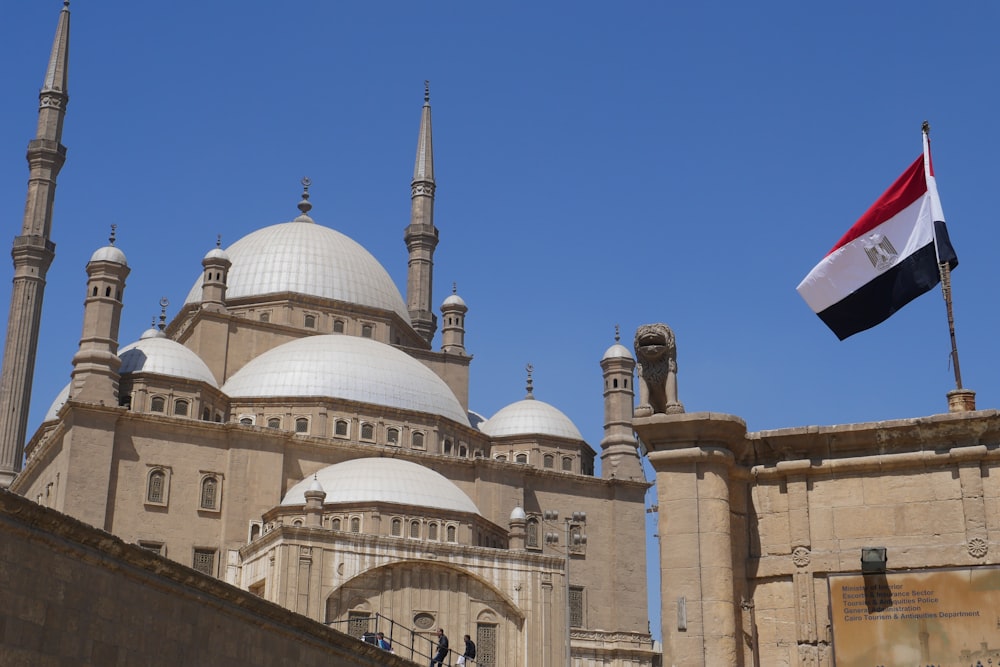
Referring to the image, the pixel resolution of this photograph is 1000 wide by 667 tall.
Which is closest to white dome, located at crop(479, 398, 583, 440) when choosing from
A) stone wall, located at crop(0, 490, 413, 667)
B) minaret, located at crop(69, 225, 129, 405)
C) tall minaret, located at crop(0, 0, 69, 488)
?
minaret, located at crop(69, 225, 129, 405)

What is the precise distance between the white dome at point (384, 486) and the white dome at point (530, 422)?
373 inches

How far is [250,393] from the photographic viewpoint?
37781mm

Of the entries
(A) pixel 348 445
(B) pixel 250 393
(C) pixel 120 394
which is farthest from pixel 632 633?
(C) pixel 120 394

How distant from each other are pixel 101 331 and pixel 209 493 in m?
5.24

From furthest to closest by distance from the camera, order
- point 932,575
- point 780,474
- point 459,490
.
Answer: point 459,490, point 780,474, point 932,575

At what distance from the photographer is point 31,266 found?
39.9 meters

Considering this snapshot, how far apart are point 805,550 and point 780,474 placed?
2.39 ft

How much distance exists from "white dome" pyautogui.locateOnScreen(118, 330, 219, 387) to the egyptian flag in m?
26.2

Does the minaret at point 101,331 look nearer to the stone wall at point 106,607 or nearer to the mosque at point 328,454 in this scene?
the mosque at point 328,454

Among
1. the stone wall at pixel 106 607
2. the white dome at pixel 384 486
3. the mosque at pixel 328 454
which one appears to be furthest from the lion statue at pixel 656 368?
the white dome at pixel 384 486

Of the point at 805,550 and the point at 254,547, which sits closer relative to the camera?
the point at 805,550

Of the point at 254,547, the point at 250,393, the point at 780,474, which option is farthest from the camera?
the point at 250,393

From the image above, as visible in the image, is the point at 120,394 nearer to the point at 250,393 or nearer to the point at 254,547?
the point at 250,393

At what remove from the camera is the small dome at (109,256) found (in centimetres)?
3553
